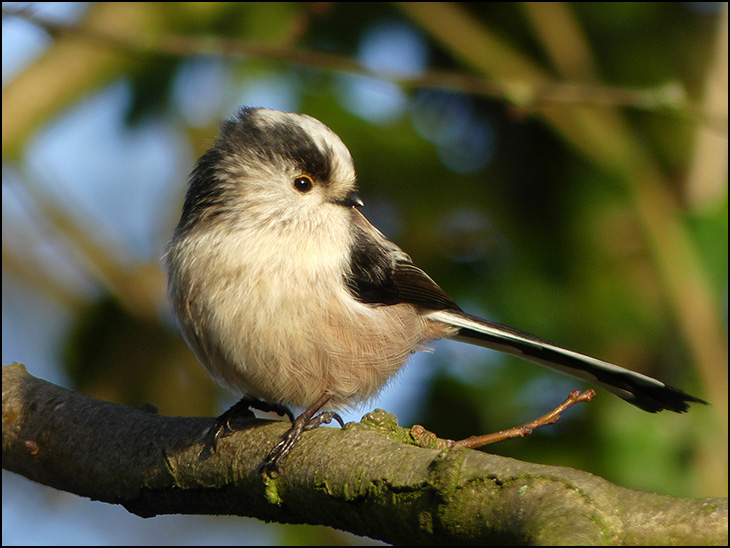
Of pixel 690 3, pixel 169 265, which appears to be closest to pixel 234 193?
pixel 169 265

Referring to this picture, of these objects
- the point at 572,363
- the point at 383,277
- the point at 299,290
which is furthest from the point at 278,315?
the point at 572,363

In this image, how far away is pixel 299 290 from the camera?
2604 mm

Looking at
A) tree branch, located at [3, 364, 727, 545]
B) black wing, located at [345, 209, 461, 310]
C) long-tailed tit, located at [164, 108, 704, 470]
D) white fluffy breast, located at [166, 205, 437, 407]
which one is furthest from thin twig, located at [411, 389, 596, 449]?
black wing, located at [345, 209, 461, 310]

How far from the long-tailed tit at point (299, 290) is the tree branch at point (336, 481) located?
188 mm

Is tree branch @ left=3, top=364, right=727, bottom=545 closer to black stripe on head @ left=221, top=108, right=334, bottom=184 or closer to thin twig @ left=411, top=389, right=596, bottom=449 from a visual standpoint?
thin twig @ left=411, top=389, right=596, bottom=449

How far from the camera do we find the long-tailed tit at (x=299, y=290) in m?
2.59

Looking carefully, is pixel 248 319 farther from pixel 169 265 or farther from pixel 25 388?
pixel 25 388

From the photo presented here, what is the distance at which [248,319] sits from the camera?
255 cm

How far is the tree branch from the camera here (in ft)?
4.83

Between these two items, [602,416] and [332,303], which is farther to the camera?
[602,416]

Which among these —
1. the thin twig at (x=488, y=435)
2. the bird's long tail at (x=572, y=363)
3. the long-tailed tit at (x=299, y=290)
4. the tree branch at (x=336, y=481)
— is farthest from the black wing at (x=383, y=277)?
the thin twig at (x=488, y=435)

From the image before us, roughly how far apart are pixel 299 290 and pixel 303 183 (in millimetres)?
541

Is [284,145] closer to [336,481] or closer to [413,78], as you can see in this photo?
[413,78]

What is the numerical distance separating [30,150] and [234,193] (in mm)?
1436
